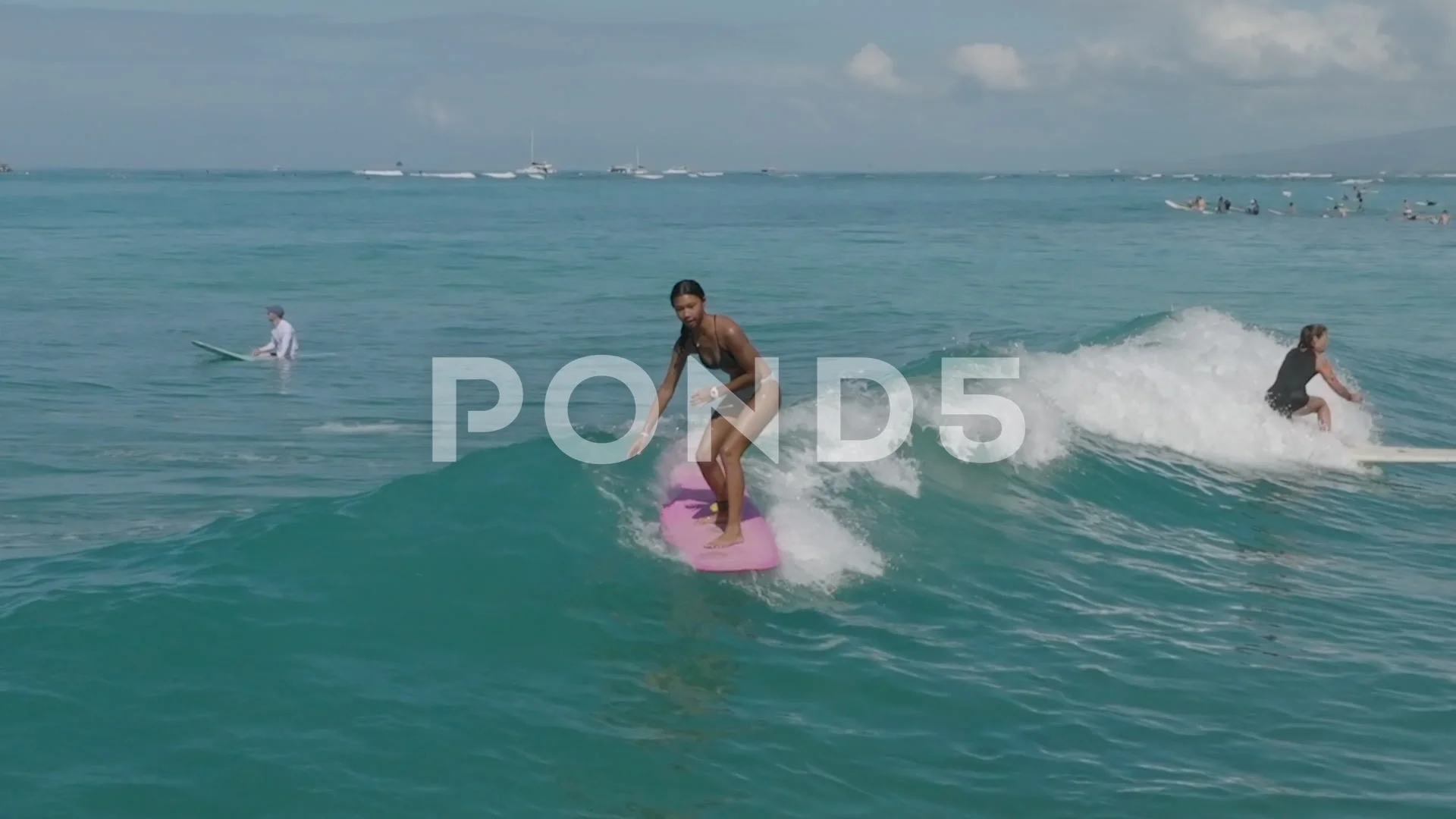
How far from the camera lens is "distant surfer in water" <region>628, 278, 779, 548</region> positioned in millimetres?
8477

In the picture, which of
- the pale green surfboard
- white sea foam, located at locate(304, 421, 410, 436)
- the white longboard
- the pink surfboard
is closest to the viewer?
the pink surfboard

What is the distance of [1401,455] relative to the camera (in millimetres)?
13938

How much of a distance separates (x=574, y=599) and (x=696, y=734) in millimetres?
2041

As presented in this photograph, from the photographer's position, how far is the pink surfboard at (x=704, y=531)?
901 centimetres

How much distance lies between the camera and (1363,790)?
21.8 feet

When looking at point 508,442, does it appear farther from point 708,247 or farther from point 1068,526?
point 708,247

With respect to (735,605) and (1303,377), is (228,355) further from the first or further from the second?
(1303,377)

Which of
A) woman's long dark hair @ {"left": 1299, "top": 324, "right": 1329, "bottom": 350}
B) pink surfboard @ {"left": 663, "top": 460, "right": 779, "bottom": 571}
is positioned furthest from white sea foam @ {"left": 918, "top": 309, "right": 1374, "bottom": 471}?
pink surfboard @ {"left": 663, "top": 460, "right": 779, "bottom": 571}

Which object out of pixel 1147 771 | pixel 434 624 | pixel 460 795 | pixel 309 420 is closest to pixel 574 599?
pixel 434 624

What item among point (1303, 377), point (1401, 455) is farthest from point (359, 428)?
point (1401, 455)

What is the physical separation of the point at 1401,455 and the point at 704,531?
848 cm

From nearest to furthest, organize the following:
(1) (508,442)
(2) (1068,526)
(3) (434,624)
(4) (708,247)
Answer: (3) (434,624), (2) (1068,526), (1) (508,442), (4) (708,247)

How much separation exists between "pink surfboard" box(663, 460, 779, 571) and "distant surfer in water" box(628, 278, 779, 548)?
117 millimetres

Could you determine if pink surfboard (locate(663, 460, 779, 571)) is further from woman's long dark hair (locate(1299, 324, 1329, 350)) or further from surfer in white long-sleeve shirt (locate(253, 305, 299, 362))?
surfer in white long-sleeve shirt (locate(253, 305, 299, 362))
